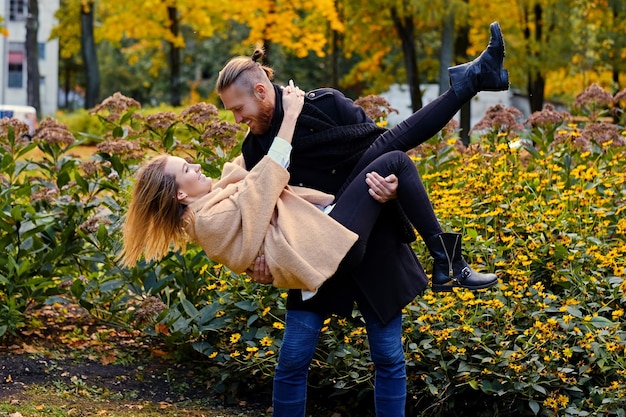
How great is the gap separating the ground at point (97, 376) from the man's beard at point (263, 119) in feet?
5.69

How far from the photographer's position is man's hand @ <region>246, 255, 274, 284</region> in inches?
140

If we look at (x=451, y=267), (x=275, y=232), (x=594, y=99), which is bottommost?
(x=451, y=267)

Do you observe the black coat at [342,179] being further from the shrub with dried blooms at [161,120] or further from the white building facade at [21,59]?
the white building facade at [21,59]

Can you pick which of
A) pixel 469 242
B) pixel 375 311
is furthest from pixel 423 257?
pixel 375 311

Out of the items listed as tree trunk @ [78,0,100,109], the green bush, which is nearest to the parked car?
tree trunk @ [78,0,100,109]

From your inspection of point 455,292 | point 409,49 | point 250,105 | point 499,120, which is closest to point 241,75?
point 250,105

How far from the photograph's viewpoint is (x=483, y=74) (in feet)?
12.1

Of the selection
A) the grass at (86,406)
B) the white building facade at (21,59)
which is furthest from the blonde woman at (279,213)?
the white building facade at (21,59)

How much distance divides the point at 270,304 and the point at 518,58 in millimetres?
17029

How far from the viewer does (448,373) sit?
447cm

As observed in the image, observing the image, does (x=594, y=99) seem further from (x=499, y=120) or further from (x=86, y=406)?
(x=86, y=406)

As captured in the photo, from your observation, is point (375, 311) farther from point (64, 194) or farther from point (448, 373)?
A: point (64, 194)

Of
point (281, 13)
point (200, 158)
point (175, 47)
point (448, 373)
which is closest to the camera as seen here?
point (448, 373)

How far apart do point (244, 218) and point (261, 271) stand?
0.23 m
